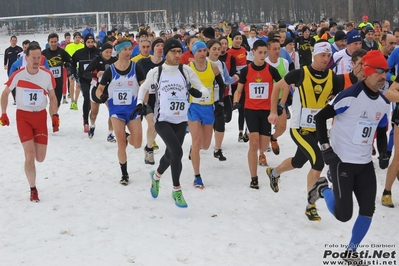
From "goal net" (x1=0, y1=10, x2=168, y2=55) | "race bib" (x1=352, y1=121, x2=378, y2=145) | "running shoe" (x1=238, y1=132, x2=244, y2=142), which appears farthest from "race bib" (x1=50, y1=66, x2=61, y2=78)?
"goal net" (x1=0, y1=10, x2=168, y2=55)

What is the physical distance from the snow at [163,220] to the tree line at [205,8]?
41310 mm

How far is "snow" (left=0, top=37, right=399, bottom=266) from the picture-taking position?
5305 mm

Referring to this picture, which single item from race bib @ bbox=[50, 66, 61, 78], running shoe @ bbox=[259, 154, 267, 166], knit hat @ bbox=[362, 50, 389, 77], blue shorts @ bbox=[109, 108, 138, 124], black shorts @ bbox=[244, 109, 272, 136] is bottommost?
running shoe @ bbox=[259, 154, 267, 166]

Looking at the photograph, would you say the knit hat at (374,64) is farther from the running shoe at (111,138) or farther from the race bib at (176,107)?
the running shoe at (111,138)

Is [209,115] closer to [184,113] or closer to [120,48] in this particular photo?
[184,113]

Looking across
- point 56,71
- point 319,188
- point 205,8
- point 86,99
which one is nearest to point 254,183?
point 319,188

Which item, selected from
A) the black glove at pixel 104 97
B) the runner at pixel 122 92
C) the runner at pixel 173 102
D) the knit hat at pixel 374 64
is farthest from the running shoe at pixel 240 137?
the knit hat at pixel 374 64

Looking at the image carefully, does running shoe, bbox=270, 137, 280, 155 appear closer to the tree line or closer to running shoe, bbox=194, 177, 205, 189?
running shoe, bbox=194, 177, 205, 189

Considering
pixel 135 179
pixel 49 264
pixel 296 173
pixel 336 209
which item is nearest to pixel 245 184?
pixel 296 173

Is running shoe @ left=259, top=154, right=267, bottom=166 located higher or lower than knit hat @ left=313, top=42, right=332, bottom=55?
lower

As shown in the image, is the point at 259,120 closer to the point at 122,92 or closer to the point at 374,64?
the point at 122,92

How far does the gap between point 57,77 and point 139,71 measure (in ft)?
15.2

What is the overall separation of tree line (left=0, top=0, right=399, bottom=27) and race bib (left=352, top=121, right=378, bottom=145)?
43718 mm

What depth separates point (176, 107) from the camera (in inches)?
257
